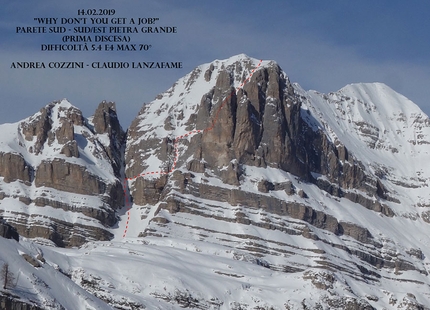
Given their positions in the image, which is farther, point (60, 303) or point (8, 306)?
point (60, 303)

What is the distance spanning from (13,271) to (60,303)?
822cm

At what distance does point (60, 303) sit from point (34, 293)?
7183 mm

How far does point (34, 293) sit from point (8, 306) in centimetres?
1179

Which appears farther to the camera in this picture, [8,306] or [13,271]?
[13,271]

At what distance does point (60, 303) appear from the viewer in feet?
655

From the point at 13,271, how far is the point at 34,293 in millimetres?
6032

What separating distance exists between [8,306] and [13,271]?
16.2 metres

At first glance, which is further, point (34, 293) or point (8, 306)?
point (34, 293)

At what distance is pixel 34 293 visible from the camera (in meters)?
193

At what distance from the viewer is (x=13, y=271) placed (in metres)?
198

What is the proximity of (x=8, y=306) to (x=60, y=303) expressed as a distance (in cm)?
1856

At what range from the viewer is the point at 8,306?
7156 inches
